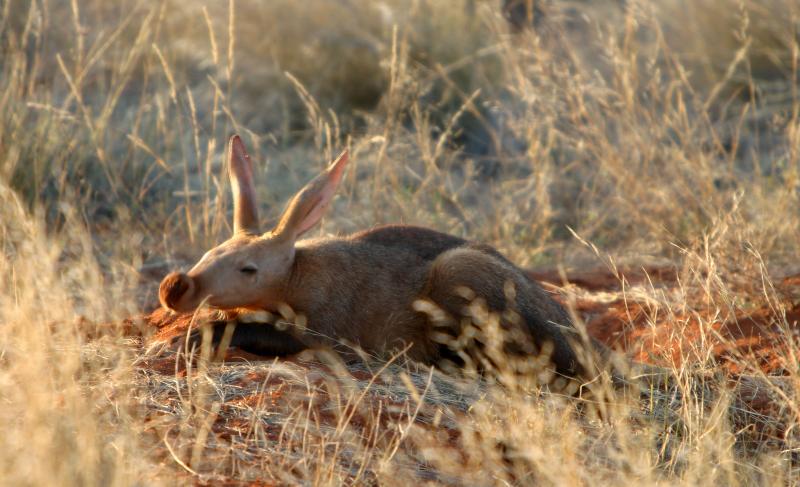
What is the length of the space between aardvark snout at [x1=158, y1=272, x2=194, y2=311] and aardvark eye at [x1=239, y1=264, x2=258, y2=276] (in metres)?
0.34

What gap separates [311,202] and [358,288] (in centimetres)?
47

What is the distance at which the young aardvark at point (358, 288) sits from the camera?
479 cm

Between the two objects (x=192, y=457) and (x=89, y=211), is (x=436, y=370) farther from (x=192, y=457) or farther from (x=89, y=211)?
(x=89, y=211)

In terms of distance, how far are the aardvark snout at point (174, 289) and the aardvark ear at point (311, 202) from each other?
0.64 meters

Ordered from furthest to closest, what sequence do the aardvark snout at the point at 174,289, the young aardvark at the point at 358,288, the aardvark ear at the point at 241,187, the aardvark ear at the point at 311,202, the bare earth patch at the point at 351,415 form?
the aardvark ear at the point at 241,187
the aardvark ear at the point at 311,202
the young aardvark at the point at 358,288
the aardvark snout at the point at 174,289
the bare earth patch at the point at 351,415

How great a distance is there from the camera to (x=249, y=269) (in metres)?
4.83

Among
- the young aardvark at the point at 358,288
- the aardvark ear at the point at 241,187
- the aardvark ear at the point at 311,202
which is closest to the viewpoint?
the young aardvark at the point at 358,288

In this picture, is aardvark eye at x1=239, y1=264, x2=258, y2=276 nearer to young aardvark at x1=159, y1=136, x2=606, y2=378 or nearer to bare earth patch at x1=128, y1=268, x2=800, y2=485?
young aardvark at x1=159, y1=136, x2=606, y2=378

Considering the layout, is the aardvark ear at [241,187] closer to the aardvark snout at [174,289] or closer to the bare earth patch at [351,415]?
the bare earth patch at [351,415]

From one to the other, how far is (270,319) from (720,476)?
212 centimetres

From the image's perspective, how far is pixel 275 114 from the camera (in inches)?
393

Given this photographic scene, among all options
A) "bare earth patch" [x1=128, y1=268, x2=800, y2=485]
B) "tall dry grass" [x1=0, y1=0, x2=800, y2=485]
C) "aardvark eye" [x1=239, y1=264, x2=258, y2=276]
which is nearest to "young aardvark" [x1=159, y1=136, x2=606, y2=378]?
"aardvark eye" [x1=239, y1=264, x2=258, y2=276]

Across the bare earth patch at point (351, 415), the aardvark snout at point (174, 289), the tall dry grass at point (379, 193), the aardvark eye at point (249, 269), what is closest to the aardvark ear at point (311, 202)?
the aardvark eye at point (249, 269)

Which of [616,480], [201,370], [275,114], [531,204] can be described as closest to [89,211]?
[275,114]
